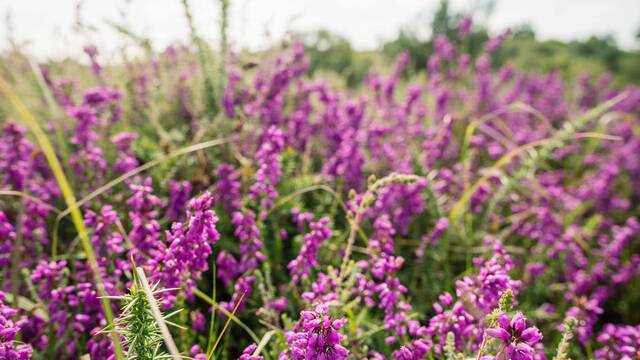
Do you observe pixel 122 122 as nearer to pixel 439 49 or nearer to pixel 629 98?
pixel 439 49

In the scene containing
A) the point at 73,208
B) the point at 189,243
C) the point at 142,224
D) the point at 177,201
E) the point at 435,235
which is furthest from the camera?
the point at 435,235

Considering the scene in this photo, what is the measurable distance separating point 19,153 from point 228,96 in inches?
53.6

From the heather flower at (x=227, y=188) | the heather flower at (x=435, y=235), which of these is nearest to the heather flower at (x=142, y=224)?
the heather flower at (x=227, y=188)

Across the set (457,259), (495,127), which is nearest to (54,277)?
(457,259)

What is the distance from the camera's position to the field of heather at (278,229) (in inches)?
56.4

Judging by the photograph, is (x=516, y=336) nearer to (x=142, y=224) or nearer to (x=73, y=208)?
(x=73, y=208)

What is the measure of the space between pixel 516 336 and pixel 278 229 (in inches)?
64.8

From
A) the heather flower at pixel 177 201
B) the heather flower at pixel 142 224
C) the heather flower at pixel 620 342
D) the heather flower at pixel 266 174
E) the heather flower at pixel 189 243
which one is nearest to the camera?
the heather flower at pixel 189 243

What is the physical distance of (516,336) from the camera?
42.3 inches

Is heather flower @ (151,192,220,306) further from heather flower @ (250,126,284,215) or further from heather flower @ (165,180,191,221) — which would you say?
heather flower @ (165,180,191,221)

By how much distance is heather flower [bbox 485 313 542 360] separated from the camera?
3.42 feet

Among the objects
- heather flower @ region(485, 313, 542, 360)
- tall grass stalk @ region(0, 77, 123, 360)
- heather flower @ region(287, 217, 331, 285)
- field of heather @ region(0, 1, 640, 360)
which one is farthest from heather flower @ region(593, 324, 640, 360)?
tall grass stalk @ region(0, 77, 123, 360)

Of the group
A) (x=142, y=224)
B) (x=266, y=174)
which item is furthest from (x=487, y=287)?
(x=142, y=224)

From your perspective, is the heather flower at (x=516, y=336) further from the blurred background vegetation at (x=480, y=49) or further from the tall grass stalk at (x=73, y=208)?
the blurred background vegetation at (x=480, y=49)
